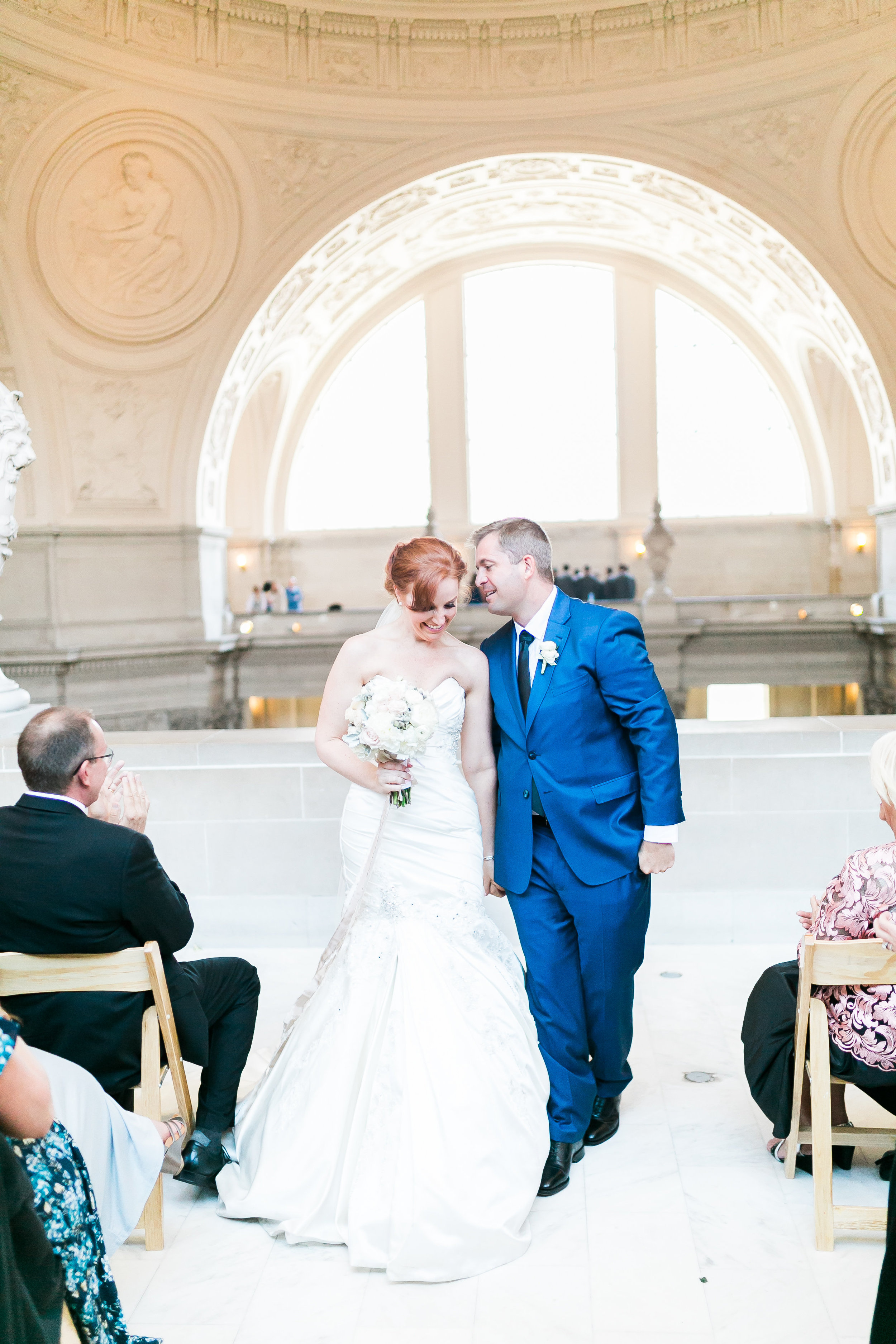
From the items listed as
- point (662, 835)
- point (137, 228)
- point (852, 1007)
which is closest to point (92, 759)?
point (662, 835)

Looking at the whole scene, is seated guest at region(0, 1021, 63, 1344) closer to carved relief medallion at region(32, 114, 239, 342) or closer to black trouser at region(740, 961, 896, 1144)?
black trouser at region(740, 961, 896, 1144)

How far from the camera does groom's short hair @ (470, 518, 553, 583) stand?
3.55m

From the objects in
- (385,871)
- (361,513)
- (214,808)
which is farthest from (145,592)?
(385,871)

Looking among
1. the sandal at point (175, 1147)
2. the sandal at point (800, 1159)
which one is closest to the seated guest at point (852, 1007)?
the sandal at point (800, 1159)

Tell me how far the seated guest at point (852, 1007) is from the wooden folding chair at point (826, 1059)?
6cm

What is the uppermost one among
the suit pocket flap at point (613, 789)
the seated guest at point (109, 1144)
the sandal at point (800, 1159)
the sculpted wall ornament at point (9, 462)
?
the sculpted wall ornament at point (9, 462)

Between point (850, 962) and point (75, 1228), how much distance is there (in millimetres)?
1919

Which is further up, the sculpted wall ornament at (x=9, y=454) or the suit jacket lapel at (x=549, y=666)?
the sculpted wall ornament at (x=9, y=454)

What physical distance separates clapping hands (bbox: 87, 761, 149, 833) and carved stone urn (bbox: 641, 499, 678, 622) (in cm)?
1504

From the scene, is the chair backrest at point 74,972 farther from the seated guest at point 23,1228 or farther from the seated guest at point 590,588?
the seated guest at point 590,588

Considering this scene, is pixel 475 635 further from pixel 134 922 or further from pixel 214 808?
pixel 134 922

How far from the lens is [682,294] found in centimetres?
2195

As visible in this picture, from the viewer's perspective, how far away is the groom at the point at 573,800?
3.51 metres

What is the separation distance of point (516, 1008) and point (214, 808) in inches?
106
